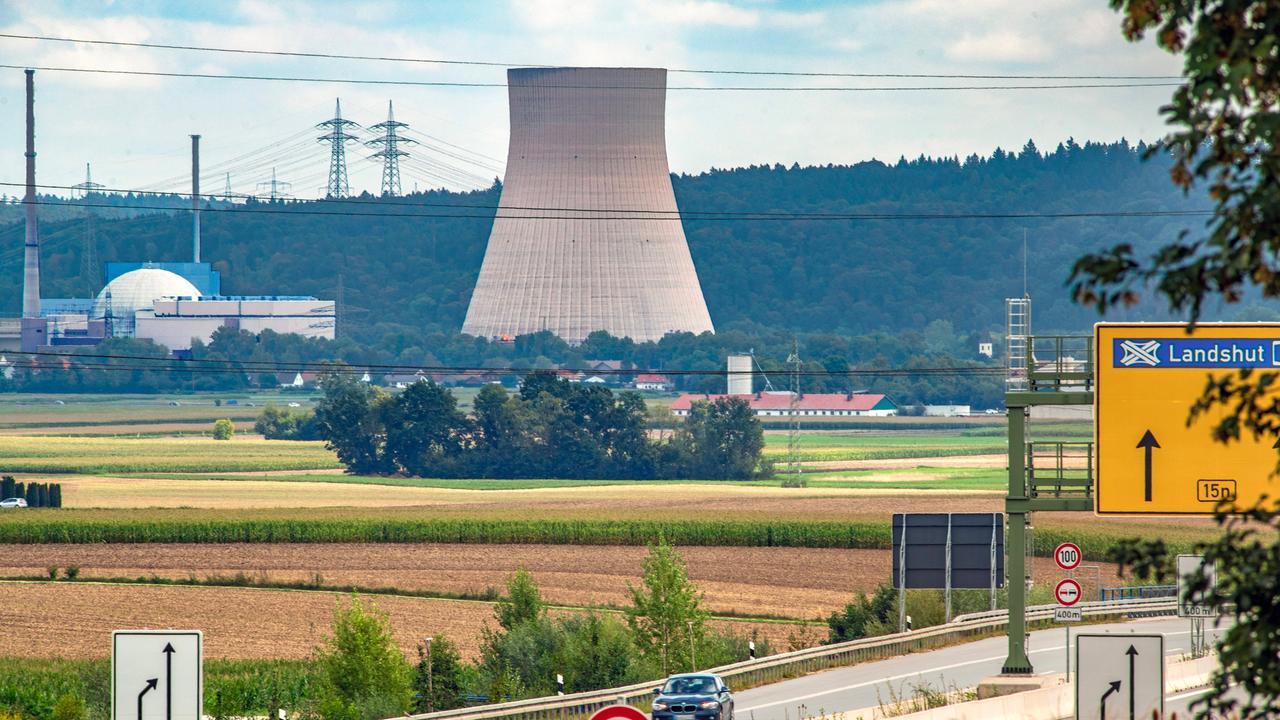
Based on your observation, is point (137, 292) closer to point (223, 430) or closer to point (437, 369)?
point (223, 430)

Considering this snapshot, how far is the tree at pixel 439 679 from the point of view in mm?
26234

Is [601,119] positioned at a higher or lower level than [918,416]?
higher

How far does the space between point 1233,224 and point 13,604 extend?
3664 cm

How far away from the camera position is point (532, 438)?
92812 mm

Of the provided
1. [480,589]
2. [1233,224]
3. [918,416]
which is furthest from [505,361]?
[1233,224]

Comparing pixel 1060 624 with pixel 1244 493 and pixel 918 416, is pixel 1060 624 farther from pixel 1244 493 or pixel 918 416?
pixel 918 416

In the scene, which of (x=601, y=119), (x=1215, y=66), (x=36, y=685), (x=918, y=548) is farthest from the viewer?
(x=601, y=119)

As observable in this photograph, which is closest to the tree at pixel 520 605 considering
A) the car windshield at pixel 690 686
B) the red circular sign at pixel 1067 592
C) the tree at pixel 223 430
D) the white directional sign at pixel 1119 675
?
the car windshield at pixel 690 686

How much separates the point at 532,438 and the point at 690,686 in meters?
70.4

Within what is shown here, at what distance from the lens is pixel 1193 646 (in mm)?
30594

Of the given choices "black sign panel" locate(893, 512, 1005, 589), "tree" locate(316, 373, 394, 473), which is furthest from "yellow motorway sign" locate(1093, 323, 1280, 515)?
"tree" locate(316, 373, 394, 473)

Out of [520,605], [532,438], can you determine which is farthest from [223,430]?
[520,605]

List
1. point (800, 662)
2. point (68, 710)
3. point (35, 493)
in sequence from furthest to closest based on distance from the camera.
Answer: point (35, 493), point (800, 662), point (68, 710)

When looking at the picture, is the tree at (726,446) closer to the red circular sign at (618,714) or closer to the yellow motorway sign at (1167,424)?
the yellow motorway sign at (1167,424)
